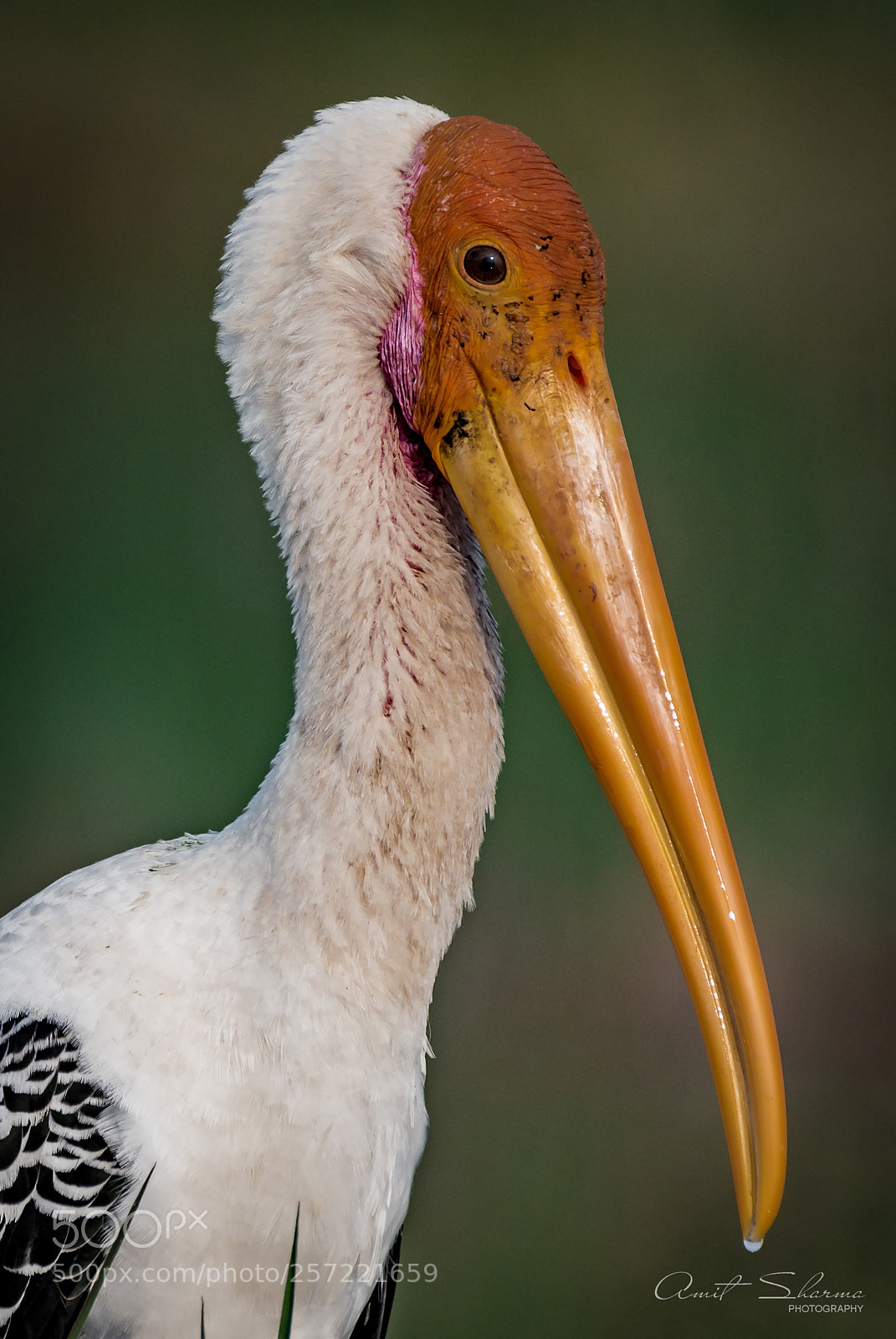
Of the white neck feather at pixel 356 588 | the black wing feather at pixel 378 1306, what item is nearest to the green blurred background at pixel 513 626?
the black wing feather at pixel 378 1306

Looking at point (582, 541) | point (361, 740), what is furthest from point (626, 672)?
point (361, 740)

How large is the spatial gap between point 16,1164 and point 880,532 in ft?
7.59

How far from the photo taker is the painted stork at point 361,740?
784mm

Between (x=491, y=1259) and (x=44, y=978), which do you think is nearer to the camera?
(x=44, y=978)

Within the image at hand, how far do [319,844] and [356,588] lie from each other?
0.65ft

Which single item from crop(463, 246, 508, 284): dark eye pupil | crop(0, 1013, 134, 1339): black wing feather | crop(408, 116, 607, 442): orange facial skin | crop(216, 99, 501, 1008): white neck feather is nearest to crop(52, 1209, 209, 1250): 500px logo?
crop(0, 1013, 134, 1339): black wing feather

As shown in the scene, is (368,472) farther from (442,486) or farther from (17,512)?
(17,512)

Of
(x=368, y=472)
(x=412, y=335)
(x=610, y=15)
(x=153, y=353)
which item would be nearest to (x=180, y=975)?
(x=368, y=472)

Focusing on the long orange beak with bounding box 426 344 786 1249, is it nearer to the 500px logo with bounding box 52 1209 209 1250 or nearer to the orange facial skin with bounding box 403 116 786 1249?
the orange facial skin with bounding box 403 116 786 1249

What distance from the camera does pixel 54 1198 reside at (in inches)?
32.3

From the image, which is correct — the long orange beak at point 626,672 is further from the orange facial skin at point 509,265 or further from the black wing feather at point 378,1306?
the black wing feather at point 378,1306

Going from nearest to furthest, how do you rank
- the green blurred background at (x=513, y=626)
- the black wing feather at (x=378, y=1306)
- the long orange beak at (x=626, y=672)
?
1. the long orange beak at (x=626, y=672)
2. the black wing feather at (x=378, y=1306)
3. the green blurred background at (x=513, y=626)

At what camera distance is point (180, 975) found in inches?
33.8

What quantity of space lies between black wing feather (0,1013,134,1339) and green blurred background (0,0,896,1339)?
4.13ft
